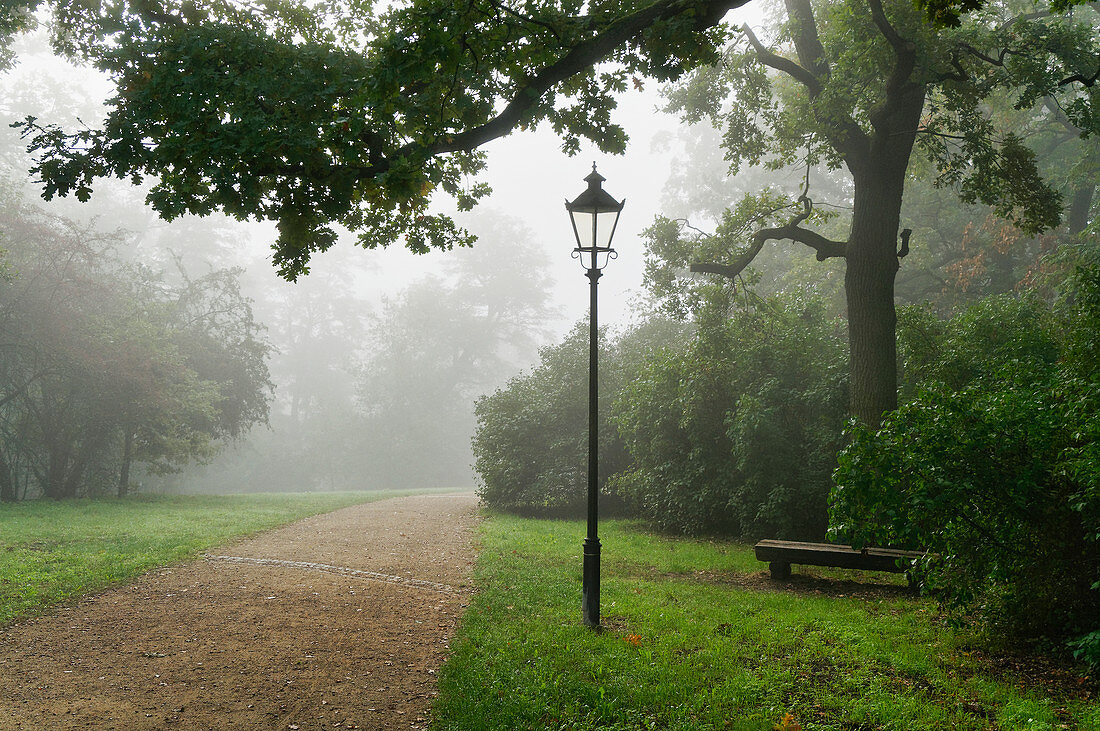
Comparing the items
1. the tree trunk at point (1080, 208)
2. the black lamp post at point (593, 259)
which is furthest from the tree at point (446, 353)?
the black lamp post at point (593, 259)

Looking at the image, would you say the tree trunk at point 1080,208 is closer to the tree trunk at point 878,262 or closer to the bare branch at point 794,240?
the bare branch at point 794,240

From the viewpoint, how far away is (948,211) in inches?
845

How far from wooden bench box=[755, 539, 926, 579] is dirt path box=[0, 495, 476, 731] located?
12.3 ft

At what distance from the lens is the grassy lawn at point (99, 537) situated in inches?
287

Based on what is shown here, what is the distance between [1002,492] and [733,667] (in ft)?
7.53

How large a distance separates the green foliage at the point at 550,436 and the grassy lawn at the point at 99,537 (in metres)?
4.74

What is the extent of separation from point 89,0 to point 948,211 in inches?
924

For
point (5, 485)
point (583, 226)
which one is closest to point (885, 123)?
point (583, 226)

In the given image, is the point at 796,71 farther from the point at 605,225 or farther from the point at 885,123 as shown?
the point at 605,225

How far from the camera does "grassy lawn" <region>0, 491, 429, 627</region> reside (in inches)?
287

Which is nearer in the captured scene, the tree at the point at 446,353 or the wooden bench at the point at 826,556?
the wooden bench at the point at 826,556

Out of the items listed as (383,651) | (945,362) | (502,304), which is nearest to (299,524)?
(383,651)

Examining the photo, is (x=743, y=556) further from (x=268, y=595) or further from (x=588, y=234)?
(x=268, y=595)

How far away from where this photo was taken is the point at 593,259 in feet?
20.6
